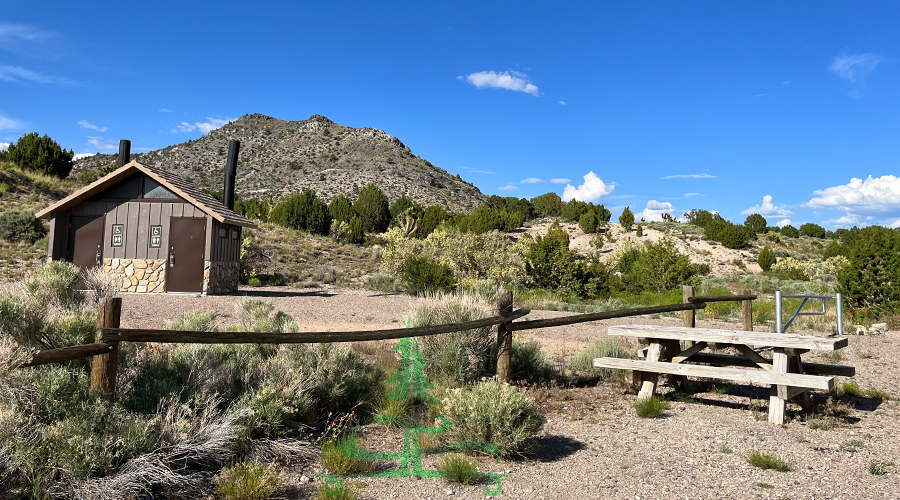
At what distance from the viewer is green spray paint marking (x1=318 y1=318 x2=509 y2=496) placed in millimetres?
4309

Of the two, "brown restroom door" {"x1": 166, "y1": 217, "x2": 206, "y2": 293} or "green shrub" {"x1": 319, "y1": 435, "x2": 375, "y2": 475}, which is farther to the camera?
"brown restroom door" {"x1": 166, "y1": 217, "x2": 206, "y2": 293}

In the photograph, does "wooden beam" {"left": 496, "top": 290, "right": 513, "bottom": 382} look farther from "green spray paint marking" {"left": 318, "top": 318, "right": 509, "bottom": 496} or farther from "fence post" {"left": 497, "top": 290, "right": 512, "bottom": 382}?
"green spray paint marking" {"left": 318, "top": 318, "right": 509, "bottom": 496}

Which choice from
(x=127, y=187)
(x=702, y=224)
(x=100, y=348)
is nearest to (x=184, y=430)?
(x=100, y=348)

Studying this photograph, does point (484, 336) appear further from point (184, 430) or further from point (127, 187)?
point (127, 187)

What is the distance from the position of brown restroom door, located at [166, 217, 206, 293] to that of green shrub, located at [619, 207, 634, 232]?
1481 inches

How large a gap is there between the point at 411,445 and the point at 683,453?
2329 mm

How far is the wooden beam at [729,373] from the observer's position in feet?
18.3

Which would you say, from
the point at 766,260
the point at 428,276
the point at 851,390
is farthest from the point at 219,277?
the point at 766,260

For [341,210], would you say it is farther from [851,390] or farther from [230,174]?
[851,390]

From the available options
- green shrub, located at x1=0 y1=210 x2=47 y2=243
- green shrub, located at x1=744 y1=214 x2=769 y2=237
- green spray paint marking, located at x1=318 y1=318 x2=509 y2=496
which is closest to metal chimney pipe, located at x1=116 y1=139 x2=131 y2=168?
green shrub, located at x1=0 y1=210 x2=47 y2=243

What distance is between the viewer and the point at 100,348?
13.0 ft

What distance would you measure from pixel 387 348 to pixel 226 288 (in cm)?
1167

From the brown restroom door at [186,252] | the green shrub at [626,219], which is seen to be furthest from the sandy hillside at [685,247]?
the brown restroom door at [186,252]

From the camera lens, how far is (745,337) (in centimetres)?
615
